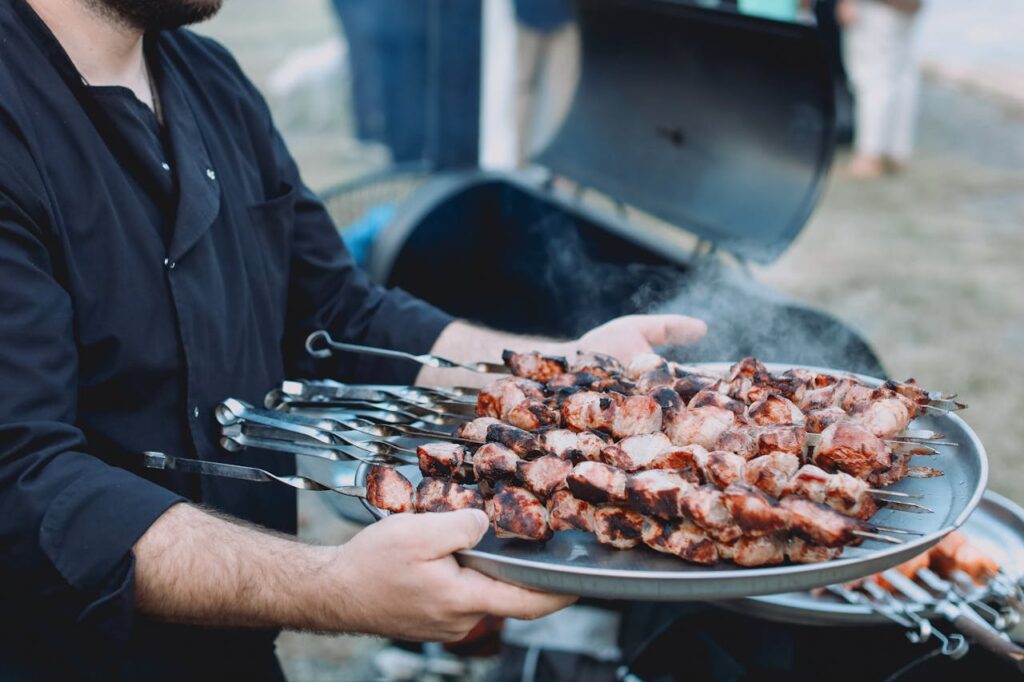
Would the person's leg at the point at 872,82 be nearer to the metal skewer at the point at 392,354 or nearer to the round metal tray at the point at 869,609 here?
the round metal tray at the point at 869,609

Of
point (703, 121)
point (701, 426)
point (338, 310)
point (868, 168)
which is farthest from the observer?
point (868, 168)

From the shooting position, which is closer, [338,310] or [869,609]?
[869,609]

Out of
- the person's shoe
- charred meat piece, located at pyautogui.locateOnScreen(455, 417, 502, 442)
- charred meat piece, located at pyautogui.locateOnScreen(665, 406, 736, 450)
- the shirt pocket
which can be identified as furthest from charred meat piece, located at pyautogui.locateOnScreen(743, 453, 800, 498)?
the person's shoe

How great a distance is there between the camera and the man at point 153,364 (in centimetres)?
159

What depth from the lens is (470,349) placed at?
8.34ft

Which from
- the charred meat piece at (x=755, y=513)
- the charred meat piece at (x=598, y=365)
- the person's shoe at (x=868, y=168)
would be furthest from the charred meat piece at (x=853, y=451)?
the person's shoe at (x=868, y=168)

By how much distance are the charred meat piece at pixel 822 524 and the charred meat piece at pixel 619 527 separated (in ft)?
0.89

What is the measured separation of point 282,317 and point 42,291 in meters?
0.85

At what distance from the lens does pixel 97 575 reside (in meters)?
1.59

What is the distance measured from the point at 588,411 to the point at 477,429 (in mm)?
253

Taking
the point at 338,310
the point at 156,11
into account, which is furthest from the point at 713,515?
the point at 156,11

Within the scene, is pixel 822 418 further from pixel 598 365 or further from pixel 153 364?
pixel 153 364

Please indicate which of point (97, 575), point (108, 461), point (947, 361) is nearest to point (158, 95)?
point (108, 461)

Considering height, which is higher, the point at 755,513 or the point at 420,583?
the point at 755,513
